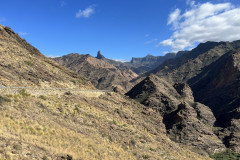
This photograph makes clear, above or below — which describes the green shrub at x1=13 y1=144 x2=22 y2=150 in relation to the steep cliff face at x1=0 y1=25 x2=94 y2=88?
below

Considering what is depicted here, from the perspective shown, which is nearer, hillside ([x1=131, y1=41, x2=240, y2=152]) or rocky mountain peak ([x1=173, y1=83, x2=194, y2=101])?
hillside ([x1=131, y1=41, x2=240, y2=152])

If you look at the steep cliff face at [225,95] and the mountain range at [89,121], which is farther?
the steep cliff face at [225,95]

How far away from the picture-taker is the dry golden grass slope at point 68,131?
536 inches

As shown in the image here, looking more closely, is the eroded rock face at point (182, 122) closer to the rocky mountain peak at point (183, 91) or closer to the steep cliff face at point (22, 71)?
the rocky mountain peak at point (183, 91)

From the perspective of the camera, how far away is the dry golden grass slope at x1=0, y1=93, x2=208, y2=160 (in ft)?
44.7

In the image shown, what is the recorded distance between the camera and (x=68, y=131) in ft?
65.1

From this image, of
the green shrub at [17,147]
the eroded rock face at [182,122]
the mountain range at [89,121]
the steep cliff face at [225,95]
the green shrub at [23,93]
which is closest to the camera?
the green shrub at [17,147]

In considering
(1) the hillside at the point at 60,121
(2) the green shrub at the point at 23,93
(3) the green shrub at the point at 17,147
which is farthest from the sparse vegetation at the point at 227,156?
(3) the green shrub at the point at 17,147

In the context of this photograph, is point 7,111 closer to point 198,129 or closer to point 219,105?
point 198,129

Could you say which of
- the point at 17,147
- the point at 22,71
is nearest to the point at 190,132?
the point at 22,71

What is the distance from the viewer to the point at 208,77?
129375mm

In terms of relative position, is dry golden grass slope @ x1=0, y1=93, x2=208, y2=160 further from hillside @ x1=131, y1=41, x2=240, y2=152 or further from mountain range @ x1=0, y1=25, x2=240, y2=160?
hillside @ x1=131, y1=41, x2=240, y2=152

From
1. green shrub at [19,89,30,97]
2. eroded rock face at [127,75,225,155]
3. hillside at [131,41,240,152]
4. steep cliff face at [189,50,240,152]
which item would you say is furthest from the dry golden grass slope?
steep cliff face at [189,50,240,152]

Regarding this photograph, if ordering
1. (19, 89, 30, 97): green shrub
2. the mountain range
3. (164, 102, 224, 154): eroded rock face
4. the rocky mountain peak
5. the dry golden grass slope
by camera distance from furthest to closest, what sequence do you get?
the rocky mountain peak < (164, 102, 224, 154): eroded rock face < (19, 89, 30, 97): green shrub < the mountain range < the dry golden grass slope
